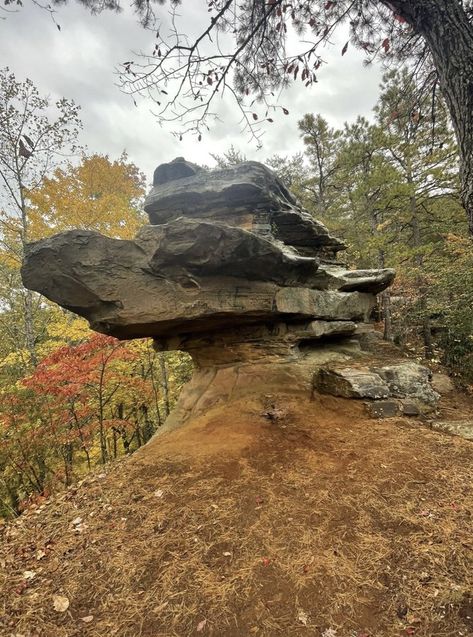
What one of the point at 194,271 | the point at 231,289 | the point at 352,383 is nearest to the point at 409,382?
the point at 352,383

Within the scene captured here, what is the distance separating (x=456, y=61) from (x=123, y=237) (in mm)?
10911

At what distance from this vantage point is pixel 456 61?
8.78 ft

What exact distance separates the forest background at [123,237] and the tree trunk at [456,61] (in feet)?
16.8

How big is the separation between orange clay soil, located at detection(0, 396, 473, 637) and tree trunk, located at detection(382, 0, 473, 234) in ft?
9.34

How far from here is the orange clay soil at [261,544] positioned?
2285 millimetres

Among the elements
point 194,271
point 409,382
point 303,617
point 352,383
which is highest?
point 194,271

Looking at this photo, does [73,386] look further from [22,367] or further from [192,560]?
[192,560]

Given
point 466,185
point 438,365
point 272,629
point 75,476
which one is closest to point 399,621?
point 272,629

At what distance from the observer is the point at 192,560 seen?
282 cm

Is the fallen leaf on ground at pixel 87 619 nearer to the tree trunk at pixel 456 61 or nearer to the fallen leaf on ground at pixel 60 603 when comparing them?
the fallen leaf on ground at pixel 60 603

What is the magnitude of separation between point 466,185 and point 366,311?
5239 mm

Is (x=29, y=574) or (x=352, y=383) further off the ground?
(x=352, y=383)

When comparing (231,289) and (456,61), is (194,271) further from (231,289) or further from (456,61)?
(456,61)

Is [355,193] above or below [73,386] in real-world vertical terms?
above
